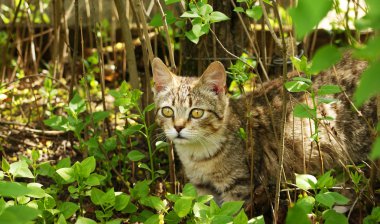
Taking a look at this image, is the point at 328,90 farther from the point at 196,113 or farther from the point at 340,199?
the point at 196,113

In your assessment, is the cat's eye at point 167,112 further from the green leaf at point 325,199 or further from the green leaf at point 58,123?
the green leaf at point 325,199

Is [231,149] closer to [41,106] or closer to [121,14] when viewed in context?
[121,14]

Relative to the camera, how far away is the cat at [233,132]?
3.40 metres

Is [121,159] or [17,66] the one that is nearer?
[121,159]

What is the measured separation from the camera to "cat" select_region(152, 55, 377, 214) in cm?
340

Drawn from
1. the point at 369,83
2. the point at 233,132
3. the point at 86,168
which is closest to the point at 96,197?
the point at 86,168

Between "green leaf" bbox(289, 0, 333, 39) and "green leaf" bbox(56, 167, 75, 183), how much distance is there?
2017 mm

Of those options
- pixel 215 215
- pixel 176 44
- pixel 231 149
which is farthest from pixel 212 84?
pixel 176 44

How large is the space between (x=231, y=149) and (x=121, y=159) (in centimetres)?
77

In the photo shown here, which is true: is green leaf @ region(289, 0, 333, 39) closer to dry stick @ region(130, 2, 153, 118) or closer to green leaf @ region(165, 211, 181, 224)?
green leaf @ region(165, 211, 181, 224)

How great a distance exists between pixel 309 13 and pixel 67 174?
Answer: 6.79 feet

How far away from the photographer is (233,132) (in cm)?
351

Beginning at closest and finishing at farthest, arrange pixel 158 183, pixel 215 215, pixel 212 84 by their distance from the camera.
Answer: pixel 215 215 < pixel 212 84 < pixel 158 183

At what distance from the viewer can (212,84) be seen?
344 cm
